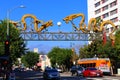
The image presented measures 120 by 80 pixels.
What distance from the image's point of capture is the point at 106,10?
118 metres

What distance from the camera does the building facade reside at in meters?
Answer: 111

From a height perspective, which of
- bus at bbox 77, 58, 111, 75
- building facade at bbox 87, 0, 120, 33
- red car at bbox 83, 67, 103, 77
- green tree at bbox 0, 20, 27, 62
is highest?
building facade at bbox 87, 0, 120, 33

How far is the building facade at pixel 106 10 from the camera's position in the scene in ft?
364

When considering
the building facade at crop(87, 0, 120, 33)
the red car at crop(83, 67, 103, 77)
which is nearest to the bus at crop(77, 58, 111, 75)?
the red car at crop(83, 67, 103, 77)

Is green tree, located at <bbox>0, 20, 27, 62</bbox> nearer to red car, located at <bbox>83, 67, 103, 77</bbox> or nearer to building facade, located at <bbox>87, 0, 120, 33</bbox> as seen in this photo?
red car, located at <bbox>83, 67, 103, 77</bbox>

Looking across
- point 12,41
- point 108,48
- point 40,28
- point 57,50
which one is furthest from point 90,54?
point 57,50

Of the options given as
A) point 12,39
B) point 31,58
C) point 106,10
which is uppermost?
point 106,10

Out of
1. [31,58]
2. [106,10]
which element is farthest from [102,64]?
[31,58]

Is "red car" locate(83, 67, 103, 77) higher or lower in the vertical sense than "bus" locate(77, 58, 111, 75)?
lower

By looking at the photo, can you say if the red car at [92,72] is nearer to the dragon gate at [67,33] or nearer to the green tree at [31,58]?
the dragon gate at [67,33]

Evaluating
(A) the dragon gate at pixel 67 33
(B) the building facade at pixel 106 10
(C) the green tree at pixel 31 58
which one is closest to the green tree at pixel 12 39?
(A) the dragon gate at pixel 67 33

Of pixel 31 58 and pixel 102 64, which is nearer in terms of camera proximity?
pixel 102 64

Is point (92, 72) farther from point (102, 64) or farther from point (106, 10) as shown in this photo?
point (106, 10)

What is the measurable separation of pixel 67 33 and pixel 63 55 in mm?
49721
